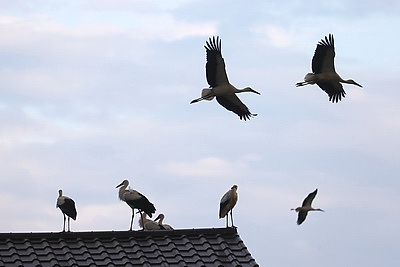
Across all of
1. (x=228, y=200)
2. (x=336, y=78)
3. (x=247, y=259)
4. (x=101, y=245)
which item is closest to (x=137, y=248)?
(x=101, y=245)

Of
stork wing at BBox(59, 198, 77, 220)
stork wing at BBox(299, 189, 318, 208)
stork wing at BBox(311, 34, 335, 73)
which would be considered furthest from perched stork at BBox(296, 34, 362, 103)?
stork wing at BBox(59, 198, 77, 220)

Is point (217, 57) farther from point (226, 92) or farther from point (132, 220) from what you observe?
point (132, 220)

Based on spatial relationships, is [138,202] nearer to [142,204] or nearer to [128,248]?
[142,204]

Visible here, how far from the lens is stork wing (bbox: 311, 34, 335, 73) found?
17750mm

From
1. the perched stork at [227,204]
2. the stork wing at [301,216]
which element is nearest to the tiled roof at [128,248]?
the stork wing at [301,216]

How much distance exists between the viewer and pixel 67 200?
18.8 meters

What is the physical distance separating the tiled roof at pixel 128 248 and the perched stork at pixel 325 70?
4.34 metres

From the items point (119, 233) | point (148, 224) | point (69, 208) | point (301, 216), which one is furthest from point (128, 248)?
point (148, 224)

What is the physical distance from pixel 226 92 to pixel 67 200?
3232mm

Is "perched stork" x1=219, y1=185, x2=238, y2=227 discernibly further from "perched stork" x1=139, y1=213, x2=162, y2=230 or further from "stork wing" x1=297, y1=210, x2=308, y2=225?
"stork wing" x1=297, y1=210, x2=308, y2=225

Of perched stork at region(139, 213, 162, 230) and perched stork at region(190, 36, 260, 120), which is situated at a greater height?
perched stork at region(190, 36, 260, 120)

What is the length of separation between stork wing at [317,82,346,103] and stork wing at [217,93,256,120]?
124cm

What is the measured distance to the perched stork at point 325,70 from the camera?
58.1ft

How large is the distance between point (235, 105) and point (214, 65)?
0.83 m
